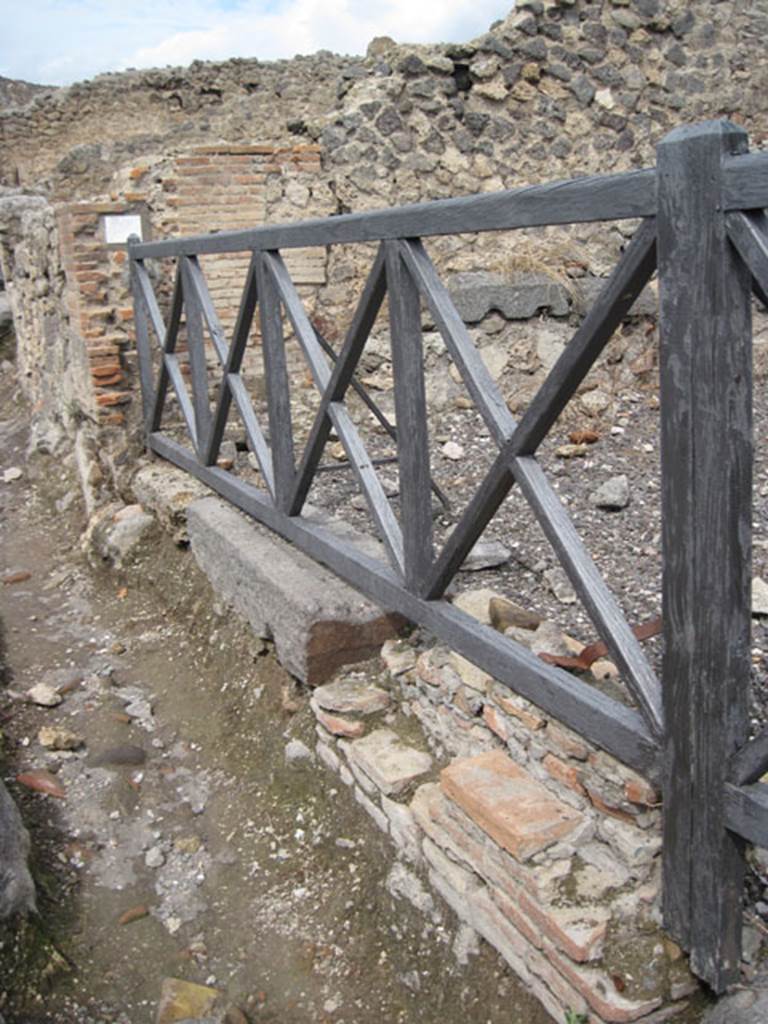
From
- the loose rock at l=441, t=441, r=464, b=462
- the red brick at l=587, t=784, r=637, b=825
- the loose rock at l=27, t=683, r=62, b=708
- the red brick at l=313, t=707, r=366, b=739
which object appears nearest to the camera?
the red brick at l=587, t=784, r=637, b=825

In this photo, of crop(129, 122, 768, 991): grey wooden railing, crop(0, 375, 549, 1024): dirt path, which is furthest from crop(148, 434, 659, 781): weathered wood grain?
crop(0, 375, 549, 1024): dirt path

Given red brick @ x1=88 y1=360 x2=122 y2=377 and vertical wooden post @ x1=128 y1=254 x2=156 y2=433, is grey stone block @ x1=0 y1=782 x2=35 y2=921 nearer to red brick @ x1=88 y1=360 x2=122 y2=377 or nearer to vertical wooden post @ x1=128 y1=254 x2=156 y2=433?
vertical wooden post @ x1=128 y1=254 x2=156 y2=433

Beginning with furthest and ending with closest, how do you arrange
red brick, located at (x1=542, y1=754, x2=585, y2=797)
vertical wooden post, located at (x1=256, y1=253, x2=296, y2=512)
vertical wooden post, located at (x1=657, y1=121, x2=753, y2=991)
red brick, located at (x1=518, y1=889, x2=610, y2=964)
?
1. vertical wooden post, located at (x1=256, y1=253, x2=296, y2=512)
2. red brick, located at (x1=542, y1=754, x2=585, y2=797)
3. red brick, located at (x1=518, y1=889, x2=610, y2=964)
4. vertical wooden post, located at (x1=657, y1=121, x2=753, y2=991)

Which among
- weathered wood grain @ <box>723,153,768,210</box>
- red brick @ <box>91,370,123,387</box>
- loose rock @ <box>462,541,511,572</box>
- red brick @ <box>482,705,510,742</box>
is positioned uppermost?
weathered wood grain @ <box>723,153,768,210</box>

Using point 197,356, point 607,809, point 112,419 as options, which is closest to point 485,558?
point 607,809

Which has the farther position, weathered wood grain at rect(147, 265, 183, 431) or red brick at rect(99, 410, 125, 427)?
red brick at rect(99, 410, 125, 427)

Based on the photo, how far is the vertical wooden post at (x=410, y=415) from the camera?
2541 mm

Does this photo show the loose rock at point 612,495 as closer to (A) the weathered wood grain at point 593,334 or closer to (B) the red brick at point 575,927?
(A) the weathered wood grain at point 593,334

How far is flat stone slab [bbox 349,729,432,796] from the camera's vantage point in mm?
2572

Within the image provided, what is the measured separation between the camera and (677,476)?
1.73 m

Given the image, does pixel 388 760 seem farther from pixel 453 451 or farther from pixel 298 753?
pixel 453 451

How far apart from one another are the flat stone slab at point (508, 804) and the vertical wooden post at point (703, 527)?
29cm

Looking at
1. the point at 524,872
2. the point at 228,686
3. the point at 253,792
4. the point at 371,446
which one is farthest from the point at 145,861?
the point at 371,446

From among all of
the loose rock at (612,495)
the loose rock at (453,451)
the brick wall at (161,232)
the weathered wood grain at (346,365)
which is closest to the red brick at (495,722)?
the weathered wood grain at (346,365)
